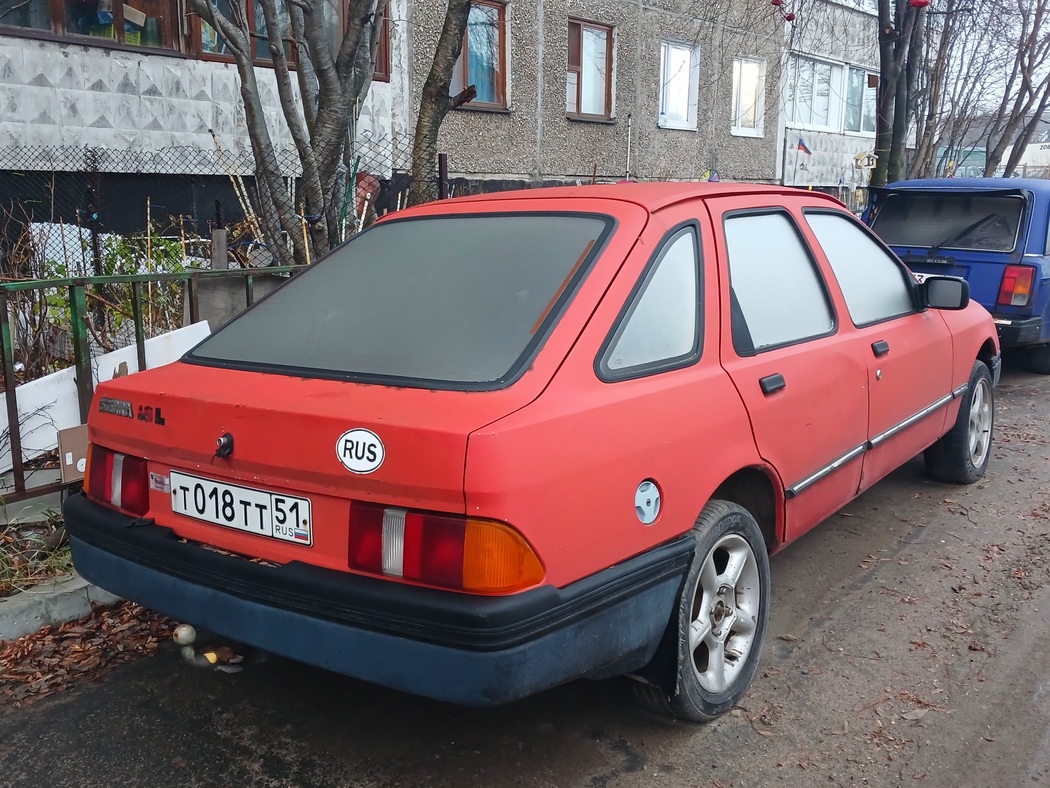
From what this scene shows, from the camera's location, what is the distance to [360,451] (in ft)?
7.37

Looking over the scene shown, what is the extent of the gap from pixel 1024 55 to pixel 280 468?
1528cm

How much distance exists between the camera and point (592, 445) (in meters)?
2.33

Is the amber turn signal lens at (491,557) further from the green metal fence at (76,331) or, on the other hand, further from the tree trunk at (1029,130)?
the tree trunk at (1029,130)

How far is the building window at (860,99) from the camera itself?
20.6 m

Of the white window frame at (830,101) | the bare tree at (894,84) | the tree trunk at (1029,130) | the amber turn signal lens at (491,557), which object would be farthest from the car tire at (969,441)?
the white window frame at (830,101)

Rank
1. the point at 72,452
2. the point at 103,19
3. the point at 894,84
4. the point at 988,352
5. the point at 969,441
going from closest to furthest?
1. the point at 72,452
2. the point at 969,441
3. the point at 988,352
4. the point at 103,19
5. the point at 894,84

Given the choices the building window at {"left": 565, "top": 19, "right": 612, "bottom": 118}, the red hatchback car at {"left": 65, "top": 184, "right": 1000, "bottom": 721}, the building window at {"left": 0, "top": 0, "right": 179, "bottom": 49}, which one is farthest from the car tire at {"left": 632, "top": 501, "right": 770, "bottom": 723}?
the building window at {"left": 565, "top": 19, "right": 612, "bottom": 118}

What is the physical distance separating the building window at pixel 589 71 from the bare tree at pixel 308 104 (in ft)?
26.9

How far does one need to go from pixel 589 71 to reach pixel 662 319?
1261 cm

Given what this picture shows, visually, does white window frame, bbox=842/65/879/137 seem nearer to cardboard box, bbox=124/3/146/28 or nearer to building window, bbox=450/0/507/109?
building window, bbox=450/0/507/109

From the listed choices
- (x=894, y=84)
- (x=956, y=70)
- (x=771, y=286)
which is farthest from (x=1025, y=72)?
(x=771, y=286)

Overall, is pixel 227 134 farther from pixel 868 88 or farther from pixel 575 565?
pixel 868 88

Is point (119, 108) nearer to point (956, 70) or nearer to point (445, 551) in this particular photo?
point (445, 551)

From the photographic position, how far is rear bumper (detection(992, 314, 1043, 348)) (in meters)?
7.54
